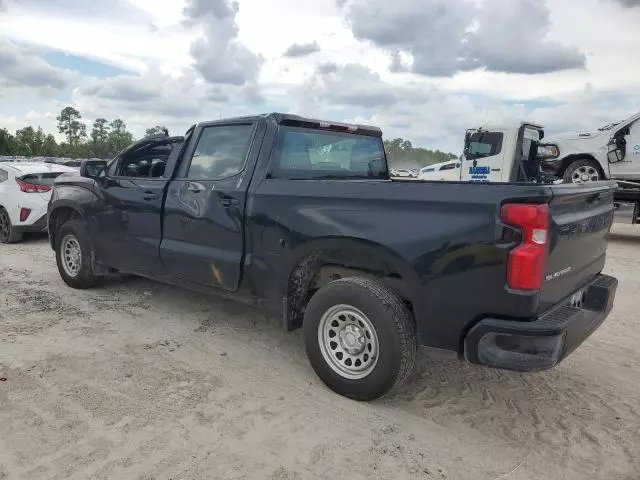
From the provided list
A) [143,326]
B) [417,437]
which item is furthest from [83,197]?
[417,437]

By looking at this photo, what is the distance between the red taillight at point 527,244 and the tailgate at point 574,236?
0.33 ft

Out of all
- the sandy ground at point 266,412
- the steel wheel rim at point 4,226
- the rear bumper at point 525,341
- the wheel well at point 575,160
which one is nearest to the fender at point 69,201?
the sandy ground at point 266,412

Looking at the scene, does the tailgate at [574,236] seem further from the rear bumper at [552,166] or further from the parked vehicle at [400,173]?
the rear bumper at [552,166]

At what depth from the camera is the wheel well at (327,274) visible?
11.0 feet

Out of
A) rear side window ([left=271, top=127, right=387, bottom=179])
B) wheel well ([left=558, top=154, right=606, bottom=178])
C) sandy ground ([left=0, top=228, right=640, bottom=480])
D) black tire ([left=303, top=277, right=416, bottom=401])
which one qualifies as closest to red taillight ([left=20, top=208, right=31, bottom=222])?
sandy ground ([left=0, top=228, right=640, bottom=480])

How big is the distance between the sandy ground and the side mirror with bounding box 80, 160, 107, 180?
1.48 m

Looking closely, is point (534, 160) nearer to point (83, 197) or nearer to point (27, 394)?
point (83, 197)

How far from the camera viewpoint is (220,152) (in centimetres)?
438

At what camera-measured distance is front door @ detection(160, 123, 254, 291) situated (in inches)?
159

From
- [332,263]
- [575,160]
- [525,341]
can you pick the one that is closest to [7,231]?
[332,263]

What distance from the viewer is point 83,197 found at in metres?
5.57

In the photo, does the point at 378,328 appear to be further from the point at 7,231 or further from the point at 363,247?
the point at 7,231

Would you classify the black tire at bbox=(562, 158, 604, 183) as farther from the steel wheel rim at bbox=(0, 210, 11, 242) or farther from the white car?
the steel wheel rim at bbox=(0, 210, 11, 242)

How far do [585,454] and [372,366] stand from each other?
4.16ft
